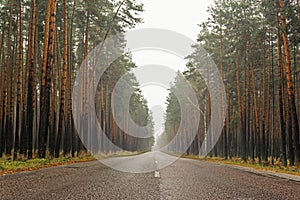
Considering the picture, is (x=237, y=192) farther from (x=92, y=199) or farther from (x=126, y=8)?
(x=126, y=8)

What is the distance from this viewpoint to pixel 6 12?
87.9 feet

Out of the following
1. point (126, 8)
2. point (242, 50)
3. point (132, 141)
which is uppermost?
point (126, 8)

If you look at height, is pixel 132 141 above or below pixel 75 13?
below

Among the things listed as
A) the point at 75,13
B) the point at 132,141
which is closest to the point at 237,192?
the point at 75,13

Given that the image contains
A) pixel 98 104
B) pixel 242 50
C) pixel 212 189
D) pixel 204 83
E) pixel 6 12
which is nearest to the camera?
pixel 212 189

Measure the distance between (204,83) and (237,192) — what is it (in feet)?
125

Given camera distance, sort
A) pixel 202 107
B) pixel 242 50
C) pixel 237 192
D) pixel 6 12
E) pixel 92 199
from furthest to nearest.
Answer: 1. pixel 202 107
2. pixel 242 50
3. pixel 6 12
4. pixel 237 192
5. pixel 92 199

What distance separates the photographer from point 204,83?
44812mm

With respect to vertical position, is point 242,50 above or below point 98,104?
above

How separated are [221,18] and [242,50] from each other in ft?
20.6

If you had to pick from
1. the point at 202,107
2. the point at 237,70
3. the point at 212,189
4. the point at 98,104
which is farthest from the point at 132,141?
the point at 212,189

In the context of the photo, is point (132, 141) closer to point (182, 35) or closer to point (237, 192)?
point (182, 35)

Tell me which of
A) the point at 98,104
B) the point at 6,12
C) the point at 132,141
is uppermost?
the point at 6,12

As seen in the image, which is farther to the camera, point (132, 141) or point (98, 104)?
point (132, 141)
